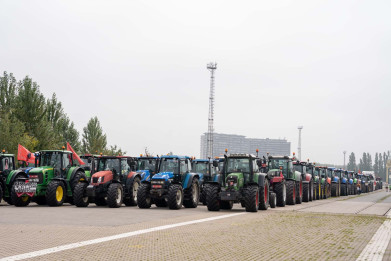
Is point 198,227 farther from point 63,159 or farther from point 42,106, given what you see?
point 42,106

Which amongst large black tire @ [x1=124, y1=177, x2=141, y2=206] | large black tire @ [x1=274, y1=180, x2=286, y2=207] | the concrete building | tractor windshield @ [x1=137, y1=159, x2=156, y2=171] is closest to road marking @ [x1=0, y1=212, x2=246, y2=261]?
large black tire @ [x1=124, y1=177, x2=141, y2=206]

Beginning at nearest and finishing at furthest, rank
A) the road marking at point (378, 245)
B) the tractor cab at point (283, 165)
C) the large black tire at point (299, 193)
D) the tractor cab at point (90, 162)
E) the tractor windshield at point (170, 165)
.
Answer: the road marking at point (378, 245) → the tractor windshield at point (170, 165) → the tractor cab at point (90, 162) → the tractor cab at point (283, 165) → the large black tire at point (299, 193)

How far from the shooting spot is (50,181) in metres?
21.6

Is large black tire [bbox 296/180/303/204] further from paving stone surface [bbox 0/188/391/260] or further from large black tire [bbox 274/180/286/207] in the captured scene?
paving stone surface [bbox 0/188/391/260]

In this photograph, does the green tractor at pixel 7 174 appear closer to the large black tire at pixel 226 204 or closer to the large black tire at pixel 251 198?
the large black tire at pixel 226 204

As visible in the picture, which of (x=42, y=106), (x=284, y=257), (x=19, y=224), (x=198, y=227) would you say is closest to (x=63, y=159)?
(x=19, y=224)

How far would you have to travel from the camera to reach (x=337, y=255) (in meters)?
9.59

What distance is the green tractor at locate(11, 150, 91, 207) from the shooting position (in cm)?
2080

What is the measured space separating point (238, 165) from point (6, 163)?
1045 centimetres

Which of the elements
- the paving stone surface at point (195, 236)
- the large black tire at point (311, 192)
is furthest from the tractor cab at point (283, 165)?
the paving stone surface at point (195, 236)

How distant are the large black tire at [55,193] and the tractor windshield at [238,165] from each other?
7359mm

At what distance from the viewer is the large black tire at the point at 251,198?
19.0 meters

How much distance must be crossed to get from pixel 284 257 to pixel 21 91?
3427cm

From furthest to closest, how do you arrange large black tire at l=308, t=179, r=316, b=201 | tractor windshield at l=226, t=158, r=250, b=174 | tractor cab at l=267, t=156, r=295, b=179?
1. large black tire at l=308, t=179, r=316, b=201
2. tractor cab at l=267, t=156, r=295, b=179
3. tractor windshield at l=226, t=158, r=250, b=174
